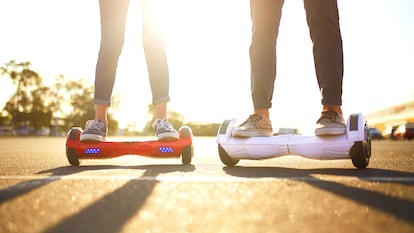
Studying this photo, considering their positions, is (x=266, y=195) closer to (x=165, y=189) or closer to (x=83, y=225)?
(x=165, y=189)

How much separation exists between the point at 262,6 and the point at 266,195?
7.27 ft

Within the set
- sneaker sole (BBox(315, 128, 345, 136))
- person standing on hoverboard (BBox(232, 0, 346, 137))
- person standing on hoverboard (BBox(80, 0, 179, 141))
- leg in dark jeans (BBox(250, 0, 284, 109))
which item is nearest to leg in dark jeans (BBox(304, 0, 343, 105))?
person standing on hoverboard (BBox(232, 0, 346, 137))

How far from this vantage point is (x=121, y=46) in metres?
4.43

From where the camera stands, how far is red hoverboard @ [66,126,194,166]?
402cm

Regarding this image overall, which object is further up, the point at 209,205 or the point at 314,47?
the point at 314,47

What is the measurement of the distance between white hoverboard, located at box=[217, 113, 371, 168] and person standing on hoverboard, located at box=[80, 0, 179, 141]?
845mm

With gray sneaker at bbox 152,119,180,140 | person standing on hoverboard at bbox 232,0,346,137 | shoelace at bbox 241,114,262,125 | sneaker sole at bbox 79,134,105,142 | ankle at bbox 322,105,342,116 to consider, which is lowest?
sneaker sole at bbox 79,134,105,142

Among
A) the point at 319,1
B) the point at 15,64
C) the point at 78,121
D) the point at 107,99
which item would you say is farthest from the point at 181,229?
the point at 78,121

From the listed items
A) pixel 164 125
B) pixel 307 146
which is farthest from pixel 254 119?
pixel 164 125

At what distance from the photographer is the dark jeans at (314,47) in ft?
11.2

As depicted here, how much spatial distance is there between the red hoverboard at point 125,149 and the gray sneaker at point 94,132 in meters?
0.05

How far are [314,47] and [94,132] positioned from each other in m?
1.83

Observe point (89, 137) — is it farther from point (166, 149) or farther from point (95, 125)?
point (166, 149)

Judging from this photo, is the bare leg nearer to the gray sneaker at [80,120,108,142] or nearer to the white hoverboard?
the gray sneaker at [80,120,108,142]
